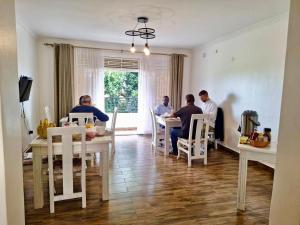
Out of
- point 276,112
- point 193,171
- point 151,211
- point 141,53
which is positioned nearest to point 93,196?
point 151,211

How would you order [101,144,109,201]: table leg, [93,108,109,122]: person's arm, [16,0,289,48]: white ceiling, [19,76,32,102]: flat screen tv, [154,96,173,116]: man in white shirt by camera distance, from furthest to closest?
1. [154,96,173,116]: man in white shirt
2. [93,108,109,122]: person's arm
3. [19,76,32,102]: flat screen tv
4. [16,0,289,48]: white ceiling
5. [101,144,109,201]: table leg

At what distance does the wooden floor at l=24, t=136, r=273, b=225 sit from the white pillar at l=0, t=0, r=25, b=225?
1334 millimetres

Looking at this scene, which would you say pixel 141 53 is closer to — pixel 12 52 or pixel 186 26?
pixel 186 26

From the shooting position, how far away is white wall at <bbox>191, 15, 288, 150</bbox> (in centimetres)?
355

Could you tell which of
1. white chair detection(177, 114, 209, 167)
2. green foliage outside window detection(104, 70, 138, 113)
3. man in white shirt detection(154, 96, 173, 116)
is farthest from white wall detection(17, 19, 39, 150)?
white chair detection(177, 114, 209, 167)

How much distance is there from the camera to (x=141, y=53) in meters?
6.21

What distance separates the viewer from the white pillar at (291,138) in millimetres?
966

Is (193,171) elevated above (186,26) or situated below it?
below

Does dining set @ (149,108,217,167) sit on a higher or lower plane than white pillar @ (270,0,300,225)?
lower

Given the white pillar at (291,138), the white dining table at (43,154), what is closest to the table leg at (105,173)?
the white dining table at (43,154)

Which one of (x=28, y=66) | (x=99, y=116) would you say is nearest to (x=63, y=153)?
(x=99, y=116)

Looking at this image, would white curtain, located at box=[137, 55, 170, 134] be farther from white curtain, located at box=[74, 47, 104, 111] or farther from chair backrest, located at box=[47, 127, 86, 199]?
chair backrest, located at box=[47, 127, 86, 199]

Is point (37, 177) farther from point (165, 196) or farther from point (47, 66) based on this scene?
point (47, 66)

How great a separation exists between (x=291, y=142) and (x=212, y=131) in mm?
4084
